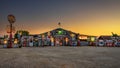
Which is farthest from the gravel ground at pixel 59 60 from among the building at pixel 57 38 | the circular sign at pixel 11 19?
the building at pixel 57 38

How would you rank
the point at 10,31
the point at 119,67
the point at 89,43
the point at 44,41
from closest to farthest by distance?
the point at 119,67
the point at 10,31
the point at 44,41
the point at 89,43

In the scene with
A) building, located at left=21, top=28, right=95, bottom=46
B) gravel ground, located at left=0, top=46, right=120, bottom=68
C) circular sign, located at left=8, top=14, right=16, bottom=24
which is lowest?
gravel ground, located at left=0, top=46, right=120, bottom=68

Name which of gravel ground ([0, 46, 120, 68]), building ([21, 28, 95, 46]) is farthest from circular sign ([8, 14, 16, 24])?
gravel ground ([0, 46, 120, 68])

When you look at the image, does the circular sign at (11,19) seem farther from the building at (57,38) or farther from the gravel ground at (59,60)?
the gravel ground at (59,60)

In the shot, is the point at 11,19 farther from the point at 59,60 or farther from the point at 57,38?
the point at 59,60

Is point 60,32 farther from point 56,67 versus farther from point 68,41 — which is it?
point 56,67

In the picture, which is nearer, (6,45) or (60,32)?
(6,45)

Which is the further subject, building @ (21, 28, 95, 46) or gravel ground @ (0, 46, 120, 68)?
building @ (21, 28, 95, 46)

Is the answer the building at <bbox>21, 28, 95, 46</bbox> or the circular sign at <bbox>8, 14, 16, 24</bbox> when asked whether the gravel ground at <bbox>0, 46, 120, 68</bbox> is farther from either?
the building at <bbox>21, 28, 95, 46</bbox>

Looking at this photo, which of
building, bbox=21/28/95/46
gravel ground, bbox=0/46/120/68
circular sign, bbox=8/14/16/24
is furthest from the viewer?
building, bbox=21/28/95/46

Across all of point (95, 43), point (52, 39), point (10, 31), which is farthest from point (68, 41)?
point (10, 31)

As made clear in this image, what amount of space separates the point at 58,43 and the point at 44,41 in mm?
5223

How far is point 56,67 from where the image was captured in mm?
10945

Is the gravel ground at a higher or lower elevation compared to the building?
lower
